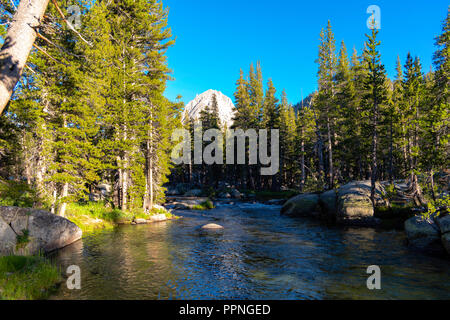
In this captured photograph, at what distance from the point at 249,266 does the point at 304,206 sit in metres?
16.9

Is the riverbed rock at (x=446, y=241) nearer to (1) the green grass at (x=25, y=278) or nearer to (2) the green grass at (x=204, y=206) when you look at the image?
(1) the green grass at (x=25, y=278)

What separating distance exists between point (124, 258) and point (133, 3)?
66.3ft

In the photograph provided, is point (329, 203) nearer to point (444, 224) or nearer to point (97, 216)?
point (444, 224)

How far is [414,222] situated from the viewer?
42.5ft

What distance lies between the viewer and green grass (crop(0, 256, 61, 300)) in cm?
578

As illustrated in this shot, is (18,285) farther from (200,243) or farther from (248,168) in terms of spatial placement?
(248,168)

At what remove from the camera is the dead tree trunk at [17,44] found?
4.00m

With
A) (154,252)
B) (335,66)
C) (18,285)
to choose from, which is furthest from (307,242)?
(335,66)

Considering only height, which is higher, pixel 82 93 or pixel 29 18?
pixel 82 93

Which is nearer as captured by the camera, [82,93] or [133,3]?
[82,93]

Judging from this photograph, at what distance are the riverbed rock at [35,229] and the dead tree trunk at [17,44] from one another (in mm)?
8191

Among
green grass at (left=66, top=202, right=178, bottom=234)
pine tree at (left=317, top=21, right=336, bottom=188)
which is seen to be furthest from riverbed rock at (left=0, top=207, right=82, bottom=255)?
pine tree at (left=317, top=21, right=336, bottom=188)

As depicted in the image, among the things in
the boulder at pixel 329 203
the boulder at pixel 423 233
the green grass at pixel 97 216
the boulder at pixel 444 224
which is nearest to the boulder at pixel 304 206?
the boulder at pixel 329 203

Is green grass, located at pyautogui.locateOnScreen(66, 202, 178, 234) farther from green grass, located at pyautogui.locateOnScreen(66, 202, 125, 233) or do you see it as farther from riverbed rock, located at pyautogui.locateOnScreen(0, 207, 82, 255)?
riverbed rock, located at pyautogui.locateOnScreen(0, 207, 82, 255)
